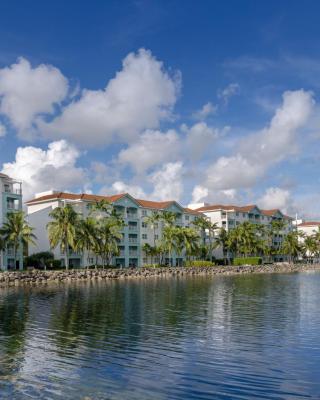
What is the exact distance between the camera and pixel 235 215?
165250 millimetres

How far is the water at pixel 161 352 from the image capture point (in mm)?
16609

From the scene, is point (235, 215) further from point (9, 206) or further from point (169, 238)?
point (9, 206)

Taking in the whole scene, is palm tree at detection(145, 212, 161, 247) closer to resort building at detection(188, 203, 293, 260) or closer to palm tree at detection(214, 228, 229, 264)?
palm tree at detection(214, 228, 229, 264)

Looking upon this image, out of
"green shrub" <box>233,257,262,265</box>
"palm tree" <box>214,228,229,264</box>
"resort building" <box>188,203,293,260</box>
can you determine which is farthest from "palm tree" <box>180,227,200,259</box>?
"resort building" <box>188,203,293,260</box>

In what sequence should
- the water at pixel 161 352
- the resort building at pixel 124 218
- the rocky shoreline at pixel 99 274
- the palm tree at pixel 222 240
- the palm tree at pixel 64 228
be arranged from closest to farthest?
the water at pixel 161 352 → the rocky shoreline at pixel 99 274 → the palm tree at pixel 64 228 → the resort building at pixel 124 218 → the palm tree at pixel 222 240

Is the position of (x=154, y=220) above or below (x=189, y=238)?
above

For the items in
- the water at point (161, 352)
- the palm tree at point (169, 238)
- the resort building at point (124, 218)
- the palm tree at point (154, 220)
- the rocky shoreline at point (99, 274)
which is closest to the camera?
the water at point (161, 352)

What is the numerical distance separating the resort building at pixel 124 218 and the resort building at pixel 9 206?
11594 millimetres

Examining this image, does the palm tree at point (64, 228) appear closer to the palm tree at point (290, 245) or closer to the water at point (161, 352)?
the water at point (161, 352)

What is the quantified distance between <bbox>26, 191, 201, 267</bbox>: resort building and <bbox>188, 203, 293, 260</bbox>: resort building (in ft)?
57.5

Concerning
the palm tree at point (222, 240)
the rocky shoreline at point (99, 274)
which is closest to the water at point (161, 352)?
the rocky shoreline at point (99, 274)

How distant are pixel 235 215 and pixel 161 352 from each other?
145505mm

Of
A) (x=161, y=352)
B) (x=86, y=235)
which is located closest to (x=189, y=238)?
(x=86, y=235)

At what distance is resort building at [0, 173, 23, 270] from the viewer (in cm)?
9506
